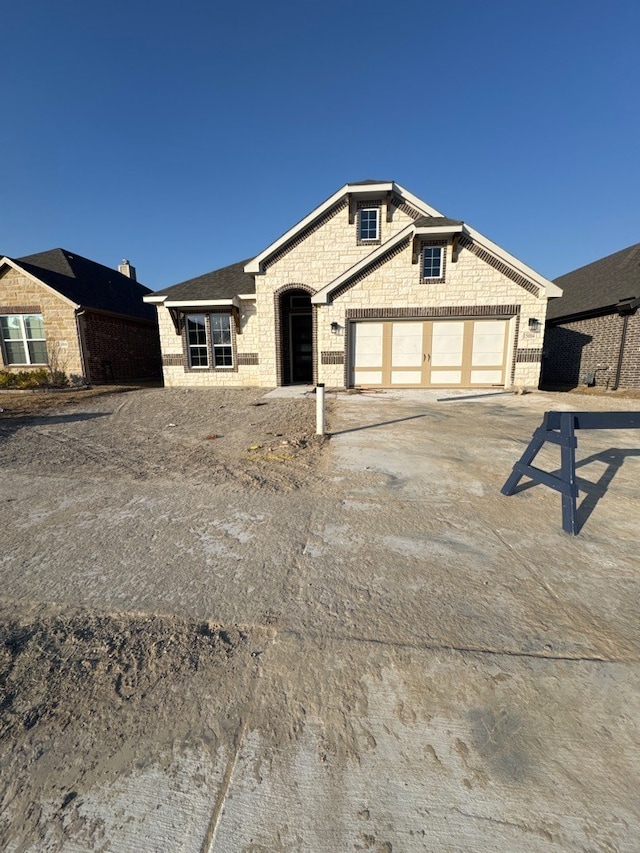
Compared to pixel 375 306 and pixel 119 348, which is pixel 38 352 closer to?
pixel 119 348

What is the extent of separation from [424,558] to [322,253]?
1454 cm

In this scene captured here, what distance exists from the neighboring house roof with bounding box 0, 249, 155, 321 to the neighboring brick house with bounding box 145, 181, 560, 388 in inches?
166

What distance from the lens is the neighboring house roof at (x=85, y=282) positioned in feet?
52.5

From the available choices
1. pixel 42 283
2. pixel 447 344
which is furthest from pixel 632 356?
pixel 42 283

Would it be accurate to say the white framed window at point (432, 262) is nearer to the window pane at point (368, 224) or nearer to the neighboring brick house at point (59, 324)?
the window pane at point (368, 224)

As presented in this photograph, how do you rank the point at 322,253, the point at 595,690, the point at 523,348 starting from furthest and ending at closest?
the point at 322,253
the point at 523,348
the point at 595,690

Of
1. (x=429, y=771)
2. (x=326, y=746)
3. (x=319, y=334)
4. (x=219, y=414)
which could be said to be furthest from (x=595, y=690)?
(x=319, y=334)

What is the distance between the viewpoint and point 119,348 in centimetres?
1839

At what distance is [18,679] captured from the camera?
1.86m

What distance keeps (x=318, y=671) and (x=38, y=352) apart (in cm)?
1985

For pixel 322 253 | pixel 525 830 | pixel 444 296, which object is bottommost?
pixel 525 830

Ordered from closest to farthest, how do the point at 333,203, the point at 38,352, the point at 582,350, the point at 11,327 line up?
the point at 333,203, the point at 11,327, the point at 38,352, the point at 582,350

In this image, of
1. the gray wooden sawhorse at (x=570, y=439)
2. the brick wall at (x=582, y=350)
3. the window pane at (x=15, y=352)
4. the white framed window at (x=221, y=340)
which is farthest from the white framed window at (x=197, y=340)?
the brick wall at (x=582, y=350)

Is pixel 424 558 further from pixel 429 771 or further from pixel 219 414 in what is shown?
pixel 219 414
